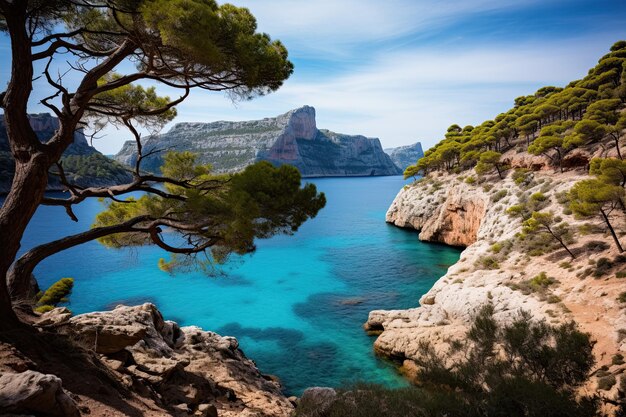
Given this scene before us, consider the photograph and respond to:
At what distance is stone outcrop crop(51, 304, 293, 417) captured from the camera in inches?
314

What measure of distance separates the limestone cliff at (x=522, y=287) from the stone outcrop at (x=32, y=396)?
12.0 meters

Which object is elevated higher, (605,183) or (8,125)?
(8,125)

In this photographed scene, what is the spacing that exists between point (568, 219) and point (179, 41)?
963 inches

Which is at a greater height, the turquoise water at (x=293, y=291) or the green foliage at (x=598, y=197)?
the green foliage at (x=598, y=197)

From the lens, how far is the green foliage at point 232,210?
8.02m

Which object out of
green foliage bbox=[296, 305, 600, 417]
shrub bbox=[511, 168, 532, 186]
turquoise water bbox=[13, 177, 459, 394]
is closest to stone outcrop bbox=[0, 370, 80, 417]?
green foliage bbox=[296, 305, 600, 417]

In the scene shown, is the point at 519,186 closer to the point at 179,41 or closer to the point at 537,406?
the point at 537,406

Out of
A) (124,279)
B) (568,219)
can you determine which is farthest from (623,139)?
(124,279)

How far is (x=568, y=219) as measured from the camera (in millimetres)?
21781

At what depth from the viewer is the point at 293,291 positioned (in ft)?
89.2

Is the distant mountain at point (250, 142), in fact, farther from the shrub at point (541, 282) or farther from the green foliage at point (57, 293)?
the shrub at point (541, 282)

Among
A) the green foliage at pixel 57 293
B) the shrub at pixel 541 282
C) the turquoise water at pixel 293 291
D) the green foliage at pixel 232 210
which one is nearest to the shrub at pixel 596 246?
the shrub at pixel 541 282

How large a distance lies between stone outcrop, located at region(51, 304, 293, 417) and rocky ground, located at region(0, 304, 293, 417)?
2 centimetres

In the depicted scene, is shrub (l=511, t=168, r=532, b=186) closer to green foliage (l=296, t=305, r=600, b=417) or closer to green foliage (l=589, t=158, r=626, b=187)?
green foliage (l=589, t=158, r=626, b=187)
